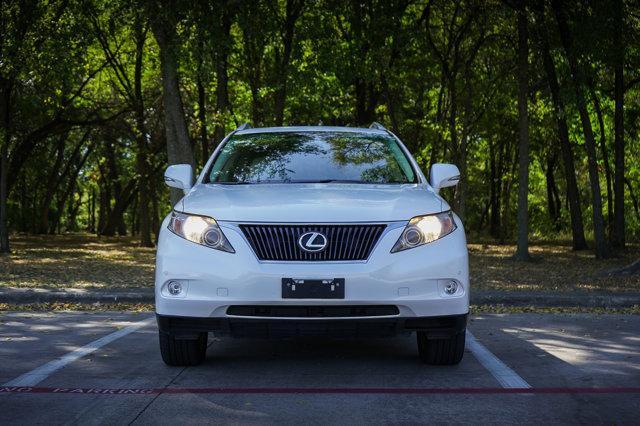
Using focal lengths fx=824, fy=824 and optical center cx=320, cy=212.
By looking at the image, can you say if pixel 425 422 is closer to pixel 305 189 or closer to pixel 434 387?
pixel 434 387

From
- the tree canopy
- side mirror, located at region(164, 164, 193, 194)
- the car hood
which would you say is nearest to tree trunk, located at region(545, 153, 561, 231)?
the tree canopy

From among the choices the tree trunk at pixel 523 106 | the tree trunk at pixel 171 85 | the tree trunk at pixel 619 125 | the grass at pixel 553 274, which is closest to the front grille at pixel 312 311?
the grass at pixel 553 274

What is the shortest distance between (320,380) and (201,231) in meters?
1.27

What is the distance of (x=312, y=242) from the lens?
5277mm

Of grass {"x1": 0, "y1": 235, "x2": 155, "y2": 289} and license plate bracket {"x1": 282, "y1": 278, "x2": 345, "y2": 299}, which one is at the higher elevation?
license plate bracket {"x1": 282, "y1": 278, "x2": 345, "y2": 299}

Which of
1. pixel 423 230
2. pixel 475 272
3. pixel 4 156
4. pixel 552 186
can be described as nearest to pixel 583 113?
pixel 475 272

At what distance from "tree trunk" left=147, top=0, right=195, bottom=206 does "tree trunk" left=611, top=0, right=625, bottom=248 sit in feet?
27.8

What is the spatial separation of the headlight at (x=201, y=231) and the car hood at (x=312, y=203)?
0.05m

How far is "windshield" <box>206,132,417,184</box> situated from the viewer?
21.1 ft

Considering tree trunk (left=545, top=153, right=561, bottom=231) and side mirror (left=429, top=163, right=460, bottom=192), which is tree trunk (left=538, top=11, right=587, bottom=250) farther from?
tree trunk (left=545, top=153, right=561, bottom=231)

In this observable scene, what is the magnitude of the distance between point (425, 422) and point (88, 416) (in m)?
1.83

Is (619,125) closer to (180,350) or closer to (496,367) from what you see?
(496,367)

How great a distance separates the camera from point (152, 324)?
851 centimetres

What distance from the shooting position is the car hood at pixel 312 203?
17.5 feet
